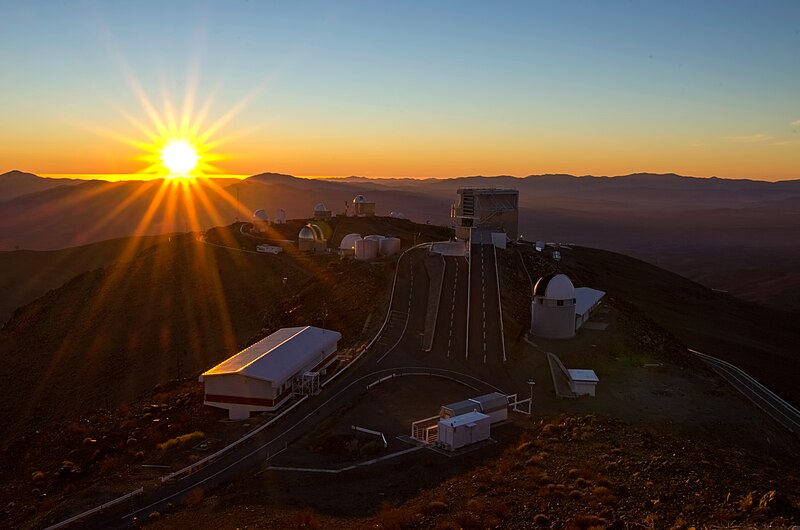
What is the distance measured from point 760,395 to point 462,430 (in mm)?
24792

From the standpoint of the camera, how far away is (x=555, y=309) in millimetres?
39562

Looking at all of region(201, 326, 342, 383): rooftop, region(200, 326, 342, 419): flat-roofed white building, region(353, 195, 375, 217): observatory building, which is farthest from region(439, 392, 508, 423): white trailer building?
region(353, 195, 375, 217): observatory building

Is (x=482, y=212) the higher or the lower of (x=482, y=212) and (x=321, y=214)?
the higher

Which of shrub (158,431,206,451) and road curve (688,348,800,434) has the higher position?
shrub (158,431,206,451)

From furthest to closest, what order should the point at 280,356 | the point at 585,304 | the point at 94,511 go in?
1. the point at 585,304
2. the point at 280,356
3. the point at 94,511

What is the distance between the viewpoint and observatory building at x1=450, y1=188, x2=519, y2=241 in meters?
61.6

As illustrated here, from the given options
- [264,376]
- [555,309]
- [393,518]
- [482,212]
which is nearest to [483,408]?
[264,376]

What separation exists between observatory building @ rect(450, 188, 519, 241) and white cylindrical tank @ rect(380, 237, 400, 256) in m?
7.26

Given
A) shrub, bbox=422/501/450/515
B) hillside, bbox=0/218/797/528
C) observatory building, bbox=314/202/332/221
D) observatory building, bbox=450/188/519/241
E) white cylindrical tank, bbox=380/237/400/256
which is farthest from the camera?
observatory building, bbox=314/202/332/221

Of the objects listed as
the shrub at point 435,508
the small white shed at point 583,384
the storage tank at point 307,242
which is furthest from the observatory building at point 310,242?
the shrub at point 435,508

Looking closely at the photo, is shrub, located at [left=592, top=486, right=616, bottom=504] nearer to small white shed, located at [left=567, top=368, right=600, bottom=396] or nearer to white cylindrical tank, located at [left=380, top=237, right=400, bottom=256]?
small white shed, located at [left=567, top=368, right=600, bottom=396]

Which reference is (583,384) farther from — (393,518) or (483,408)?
(393,518)

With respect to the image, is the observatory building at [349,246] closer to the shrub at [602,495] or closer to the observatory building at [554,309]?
the observatory building at [554,309]

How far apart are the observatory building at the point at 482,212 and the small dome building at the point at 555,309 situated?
2105 cm
